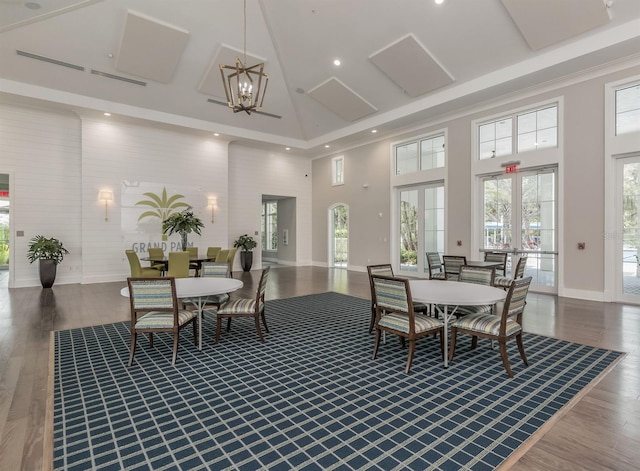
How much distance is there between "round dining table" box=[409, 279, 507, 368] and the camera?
10.3ft

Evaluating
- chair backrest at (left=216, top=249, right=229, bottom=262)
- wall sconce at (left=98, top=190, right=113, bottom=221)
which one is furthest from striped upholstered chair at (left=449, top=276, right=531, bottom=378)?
wall sconce at (left=98, top=190, right=113, bottom=221)

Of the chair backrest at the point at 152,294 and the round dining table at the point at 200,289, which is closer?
the chair backrest at the point at 152,294

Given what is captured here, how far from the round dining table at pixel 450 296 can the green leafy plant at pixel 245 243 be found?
7814mm

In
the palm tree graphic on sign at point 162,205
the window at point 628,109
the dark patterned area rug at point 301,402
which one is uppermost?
the window at point 628,109

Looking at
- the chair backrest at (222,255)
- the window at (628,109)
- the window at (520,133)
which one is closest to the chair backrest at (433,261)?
the window at (520,133)

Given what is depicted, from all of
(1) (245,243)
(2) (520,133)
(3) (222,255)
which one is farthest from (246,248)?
(2) (520,133)

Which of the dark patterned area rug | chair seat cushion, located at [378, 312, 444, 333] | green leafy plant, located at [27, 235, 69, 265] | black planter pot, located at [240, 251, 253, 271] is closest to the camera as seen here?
the dark patterned area rug

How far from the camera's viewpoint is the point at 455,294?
3443 millimetres

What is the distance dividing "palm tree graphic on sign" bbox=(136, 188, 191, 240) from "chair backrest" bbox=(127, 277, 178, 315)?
6.66 m

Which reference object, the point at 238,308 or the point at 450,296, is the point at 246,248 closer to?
the point at 238,308

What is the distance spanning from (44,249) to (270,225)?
28.3ft

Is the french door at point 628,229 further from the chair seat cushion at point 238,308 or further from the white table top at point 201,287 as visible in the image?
the white table top at point 201,287

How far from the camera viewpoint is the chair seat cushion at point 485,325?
3.19 metres

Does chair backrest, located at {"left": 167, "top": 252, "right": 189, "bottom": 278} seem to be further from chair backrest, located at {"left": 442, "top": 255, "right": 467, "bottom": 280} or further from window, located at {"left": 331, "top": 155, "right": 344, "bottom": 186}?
window, located at {"left": 331, "top": 155, "right": 344, "bottom": 186}
